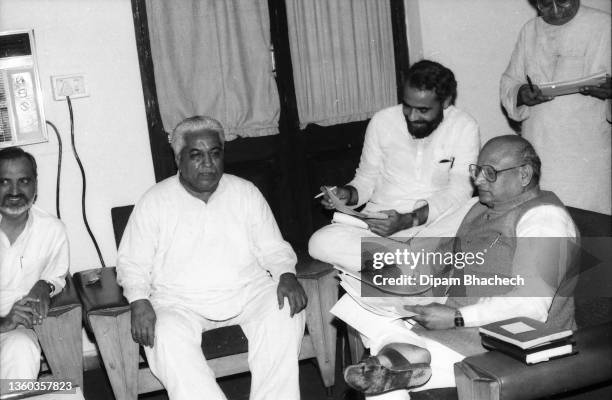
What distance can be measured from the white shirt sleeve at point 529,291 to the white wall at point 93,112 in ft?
7.79

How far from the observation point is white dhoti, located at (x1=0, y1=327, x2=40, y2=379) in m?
2.85

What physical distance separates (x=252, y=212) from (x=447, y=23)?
2.17 m

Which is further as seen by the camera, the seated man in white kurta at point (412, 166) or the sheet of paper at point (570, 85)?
the seated man in white kurta at point (412, 166)

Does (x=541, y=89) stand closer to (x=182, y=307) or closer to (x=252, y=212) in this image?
(x=252, y=212)

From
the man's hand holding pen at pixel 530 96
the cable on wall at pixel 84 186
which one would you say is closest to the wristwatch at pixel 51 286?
the cable on wall at pixel 84 186

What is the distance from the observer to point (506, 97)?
387 centimetres

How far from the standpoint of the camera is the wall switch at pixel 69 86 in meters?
3.79

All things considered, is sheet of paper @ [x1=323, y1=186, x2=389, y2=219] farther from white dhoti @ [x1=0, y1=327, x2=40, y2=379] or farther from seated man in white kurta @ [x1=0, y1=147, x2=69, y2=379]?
white dhoti @ [x1=0, y1=327, x2=40, y2=379]

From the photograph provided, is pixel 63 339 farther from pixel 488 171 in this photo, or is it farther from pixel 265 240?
pixel 488 171

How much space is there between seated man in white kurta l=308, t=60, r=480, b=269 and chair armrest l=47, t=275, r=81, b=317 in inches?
47.9

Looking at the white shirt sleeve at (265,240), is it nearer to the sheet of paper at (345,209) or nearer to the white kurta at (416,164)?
the sheet of paper at (345,209)

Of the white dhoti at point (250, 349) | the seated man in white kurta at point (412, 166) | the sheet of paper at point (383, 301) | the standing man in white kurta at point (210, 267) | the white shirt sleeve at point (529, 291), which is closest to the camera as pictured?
the white shirt sleeve at point (529, 291)

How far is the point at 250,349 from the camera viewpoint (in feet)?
9.95

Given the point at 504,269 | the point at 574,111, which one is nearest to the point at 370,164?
the point at 574,111
